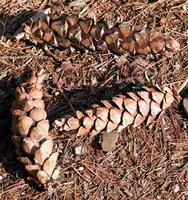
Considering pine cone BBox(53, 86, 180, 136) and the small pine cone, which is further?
pine cone BBox(53, 86, 180, 136)

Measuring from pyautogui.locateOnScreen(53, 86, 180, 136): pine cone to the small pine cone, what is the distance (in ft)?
0.28

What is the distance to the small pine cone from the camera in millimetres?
1972

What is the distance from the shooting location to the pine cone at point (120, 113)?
2082 mm

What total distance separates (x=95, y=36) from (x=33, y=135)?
571 millimetres

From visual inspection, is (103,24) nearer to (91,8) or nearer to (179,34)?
(91,8)

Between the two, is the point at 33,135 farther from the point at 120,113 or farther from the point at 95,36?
the point at 95,36

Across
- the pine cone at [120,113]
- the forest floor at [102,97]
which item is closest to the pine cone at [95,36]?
the forest floor at [102,97]

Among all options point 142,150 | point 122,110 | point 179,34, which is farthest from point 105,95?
point 179,34

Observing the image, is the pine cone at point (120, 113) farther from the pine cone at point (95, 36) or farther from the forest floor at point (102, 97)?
the pine cone at point (95, 36)

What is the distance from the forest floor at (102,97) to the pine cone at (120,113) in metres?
0.04

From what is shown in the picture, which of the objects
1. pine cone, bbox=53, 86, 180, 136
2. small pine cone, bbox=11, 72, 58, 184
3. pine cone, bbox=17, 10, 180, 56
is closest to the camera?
small pine cone, bbox=11, 72, 58, 184

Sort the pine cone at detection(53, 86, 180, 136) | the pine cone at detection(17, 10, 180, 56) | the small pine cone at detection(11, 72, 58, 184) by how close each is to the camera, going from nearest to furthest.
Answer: the small pine cone at detection(11, 72, 58, 184) → the pine cone at detection(53, 86, 180, 136) → the pine cone at detection(17, 10, 180, 56)

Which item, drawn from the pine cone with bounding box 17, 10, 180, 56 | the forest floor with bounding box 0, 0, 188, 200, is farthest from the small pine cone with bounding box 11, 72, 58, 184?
the pine cone with bounding box 17, 10, 180, 56

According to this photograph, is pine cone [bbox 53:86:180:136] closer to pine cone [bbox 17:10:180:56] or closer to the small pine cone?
the small pine cone
